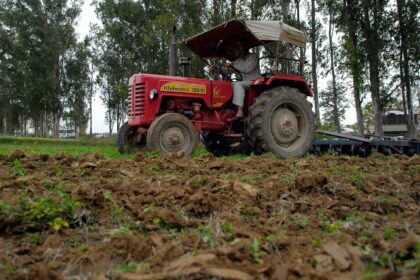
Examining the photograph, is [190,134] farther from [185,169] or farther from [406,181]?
[406,181]

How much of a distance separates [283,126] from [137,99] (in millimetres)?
2847

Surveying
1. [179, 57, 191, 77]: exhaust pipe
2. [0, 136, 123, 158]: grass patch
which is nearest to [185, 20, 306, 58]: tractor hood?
[179, 57, 191, 77]: exhaust pipe

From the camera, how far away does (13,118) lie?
165ft

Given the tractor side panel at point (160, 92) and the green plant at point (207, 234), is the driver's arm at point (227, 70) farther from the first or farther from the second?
the green plant at point (207, 234)

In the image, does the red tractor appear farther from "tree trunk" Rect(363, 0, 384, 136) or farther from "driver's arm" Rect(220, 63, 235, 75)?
"tree trunk" Rect(363, 0, 384, 136)

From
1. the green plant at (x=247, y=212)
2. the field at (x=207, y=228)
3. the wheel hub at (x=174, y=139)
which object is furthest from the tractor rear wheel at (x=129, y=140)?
the green plant at (x=247, y=212)

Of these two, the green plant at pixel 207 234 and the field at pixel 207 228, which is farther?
the green plant at pixel 207 234

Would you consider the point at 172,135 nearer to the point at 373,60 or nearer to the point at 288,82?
the point at 288,82

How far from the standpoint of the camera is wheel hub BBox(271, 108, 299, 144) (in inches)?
325

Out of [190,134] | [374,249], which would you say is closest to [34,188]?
[374,249]

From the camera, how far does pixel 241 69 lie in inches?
341

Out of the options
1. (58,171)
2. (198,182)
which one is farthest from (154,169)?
(198,182)

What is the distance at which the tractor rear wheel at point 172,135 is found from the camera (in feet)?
23.9

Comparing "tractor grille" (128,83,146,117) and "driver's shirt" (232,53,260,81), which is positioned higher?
"driver's shirt" (232,53,260,81)
